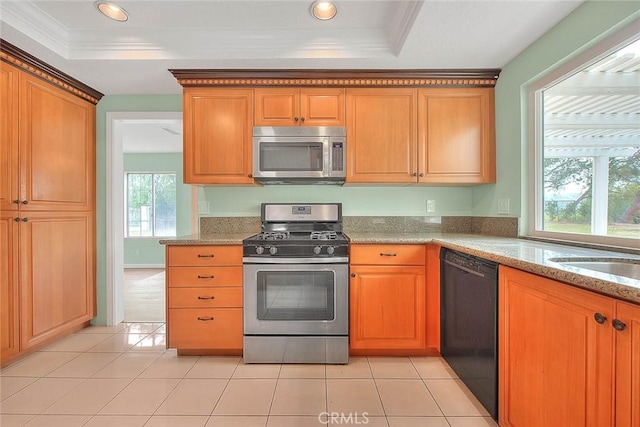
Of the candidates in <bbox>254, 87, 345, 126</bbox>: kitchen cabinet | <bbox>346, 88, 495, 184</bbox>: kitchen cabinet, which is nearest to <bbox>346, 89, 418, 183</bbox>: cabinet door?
<bbox>346, 88, 495, 184</bbox>: kitchen cabinet

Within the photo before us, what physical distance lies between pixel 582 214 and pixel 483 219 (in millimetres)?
824

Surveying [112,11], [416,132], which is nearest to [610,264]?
[416,132]

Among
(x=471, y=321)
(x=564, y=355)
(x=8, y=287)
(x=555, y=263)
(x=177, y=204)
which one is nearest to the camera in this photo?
(x=564, y=355)

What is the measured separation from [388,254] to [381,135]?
3.15 ft

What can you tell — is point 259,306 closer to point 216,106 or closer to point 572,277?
point 216,106

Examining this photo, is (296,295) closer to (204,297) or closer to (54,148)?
(204,297)

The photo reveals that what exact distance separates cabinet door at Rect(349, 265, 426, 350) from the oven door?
0.09 m

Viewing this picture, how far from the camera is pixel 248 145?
2.37m

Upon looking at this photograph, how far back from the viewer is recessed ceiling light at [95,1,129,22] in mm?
1787

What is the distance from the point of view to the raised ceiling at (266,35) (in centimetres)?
176

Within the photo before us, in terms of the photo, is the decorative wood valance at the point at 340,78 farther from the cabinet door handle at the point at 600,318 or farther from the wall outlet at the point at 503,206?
the cabinet door handle at the point at 600,318

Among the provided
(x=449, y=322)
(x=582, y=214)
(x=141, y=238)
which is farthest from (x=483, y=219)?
(x=141, y=238)

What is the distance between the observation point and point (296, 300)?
2.10 m

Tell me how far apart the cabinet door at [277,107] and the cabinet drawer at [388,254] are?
44.6 inches
